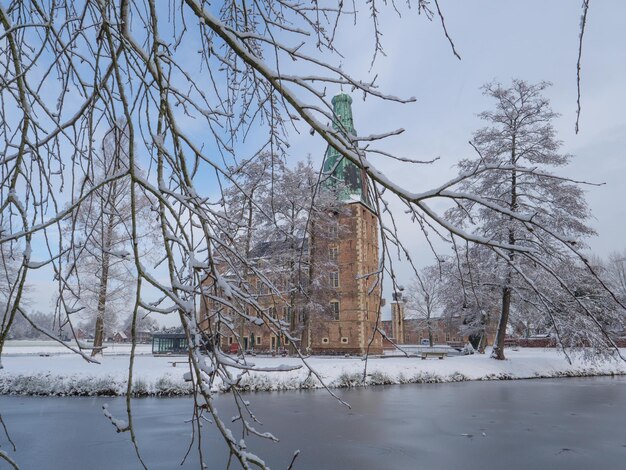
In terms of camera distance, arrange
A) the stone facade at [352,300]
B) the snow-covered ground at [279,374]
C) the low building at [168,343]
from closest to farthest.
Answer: the snow-covered ground at [279,374] → the stone facade at [352,300] → the low building at [168,343]

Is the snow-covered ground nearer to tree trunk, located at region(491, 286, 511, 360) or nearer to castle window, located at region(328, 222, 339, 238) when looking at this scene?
tree trunk, located at region(491, 286, 511, 360)

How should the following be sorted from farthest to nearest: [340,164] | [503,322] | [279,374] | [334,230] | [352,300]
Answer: [352,300] → [334,230] → [503,322] → [279,374] → [340,164]

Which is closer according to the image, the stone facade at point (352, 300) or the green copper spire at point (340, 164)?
the green copper spire at point (340, 164)

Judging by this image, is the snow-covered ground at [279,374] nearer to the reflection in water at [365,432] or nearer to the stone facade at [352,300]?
the reflection in water at [365,432]

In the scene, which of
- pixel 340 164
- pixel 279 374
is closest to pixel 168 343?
pixel 279 374

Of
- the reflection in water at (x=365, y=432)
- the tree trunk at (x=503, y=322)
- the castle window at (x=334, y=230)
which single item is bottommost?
the reflection in water at (x=365, y=432)

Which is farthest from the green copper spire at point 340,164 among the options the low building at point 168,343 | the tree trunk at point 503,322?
the low building at point 168,343

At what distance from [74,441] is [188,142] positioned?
777cm

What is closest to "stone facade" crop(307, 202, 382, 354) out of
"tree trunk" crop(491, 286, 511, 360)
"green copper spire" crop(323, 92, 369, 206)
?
"tree trunk" crop(491, 286, 511, 360)

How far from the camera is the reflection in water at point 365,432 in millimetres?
6711

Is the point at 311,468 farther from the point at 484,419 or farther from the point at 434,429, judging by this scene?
the point at 484,419

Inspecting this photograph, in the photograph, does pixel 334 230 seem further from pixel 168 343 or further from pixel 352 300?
pixel 168 343

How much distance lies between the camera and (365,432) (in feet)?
28.0

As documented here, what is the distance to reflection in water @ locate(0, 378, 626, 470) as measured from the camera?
6.71 meters
